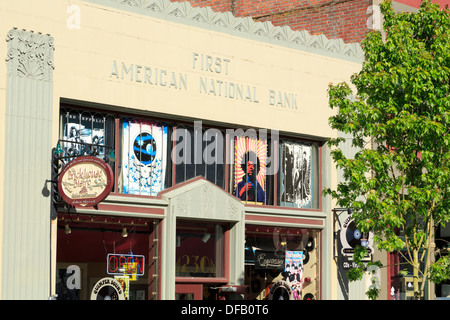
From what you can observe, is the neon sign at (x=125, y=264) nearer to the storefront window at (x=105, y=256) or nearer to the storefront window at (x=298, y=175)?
the storefront window at (x=105, y=256)

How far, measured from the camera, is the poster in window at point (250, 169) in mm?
23875

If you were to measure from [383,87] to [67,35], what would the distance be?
779 cm

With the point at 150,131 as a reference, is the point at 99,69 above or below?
above

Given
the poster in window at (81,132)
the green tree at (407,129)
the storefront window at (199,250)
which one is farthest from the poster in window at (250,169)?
the poster in window at (81,132)

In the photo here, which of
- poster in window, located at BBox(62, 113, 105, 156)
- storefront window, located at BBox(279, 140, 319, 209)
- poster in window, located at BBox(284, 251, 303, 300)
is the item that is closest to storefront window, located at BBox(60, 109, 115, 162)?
poster in window, located at BBox(62, 113, 105, 156)

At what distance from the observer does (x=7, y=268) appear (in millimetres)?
18547

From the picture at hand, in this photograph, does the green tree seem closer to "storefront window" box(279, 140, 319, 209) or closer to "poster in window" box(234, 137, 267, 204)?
"poster in window" box(234, 137, 267, 204)

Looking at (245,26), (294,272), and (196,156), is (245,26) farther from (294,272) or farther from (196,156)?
(294,272)

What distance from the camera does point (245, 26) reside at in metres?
24.0

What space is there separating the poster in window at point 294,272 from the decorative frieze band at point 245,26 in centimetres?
639
